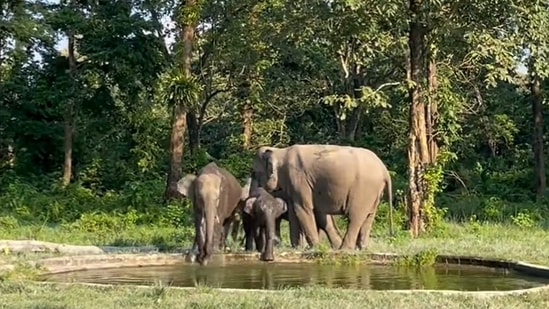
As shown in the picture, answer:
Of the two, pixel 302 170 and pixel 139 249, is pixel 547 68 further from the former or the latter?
pixel 139 249

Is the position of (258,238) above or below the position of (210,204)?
below

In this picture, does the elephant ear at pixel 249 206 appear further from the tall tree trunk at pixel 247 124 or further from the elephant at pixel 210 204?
the tall tree trunk at pixel 247 124

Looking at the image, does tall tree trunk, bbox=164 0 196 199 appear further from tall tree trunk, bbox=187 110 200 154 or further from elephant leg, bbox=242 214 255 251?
elephant leg, bbox=242 214 255 251

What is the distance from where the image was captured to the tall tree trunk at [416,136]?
1848 cm

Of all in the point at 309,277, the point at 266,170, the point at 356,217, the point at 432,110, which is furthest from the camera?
the point at 432,110

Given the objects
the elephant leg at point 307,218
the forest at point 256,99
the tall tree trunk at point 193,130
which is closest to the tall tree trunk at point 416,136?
the forest at point 256,99

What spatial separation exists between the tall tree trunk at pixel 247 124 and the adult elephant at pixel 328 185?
16457mm

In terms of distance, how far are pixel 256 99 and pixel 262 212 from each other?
666 inches

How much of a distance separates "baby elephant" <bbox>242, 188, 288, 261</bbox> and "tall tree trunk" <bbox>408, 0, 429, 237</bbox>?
4269 millimetres

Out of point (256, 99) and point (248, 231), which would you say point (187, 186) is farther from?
point (256, 99)

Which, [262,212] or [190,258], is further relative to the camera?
[262,212]

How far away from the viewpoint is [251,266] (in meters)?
13.1

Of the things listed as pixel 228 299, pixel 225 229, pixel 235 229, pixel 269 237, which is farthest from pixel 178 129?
→ pixel 228 299

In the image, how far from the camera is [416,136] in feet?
61.4
